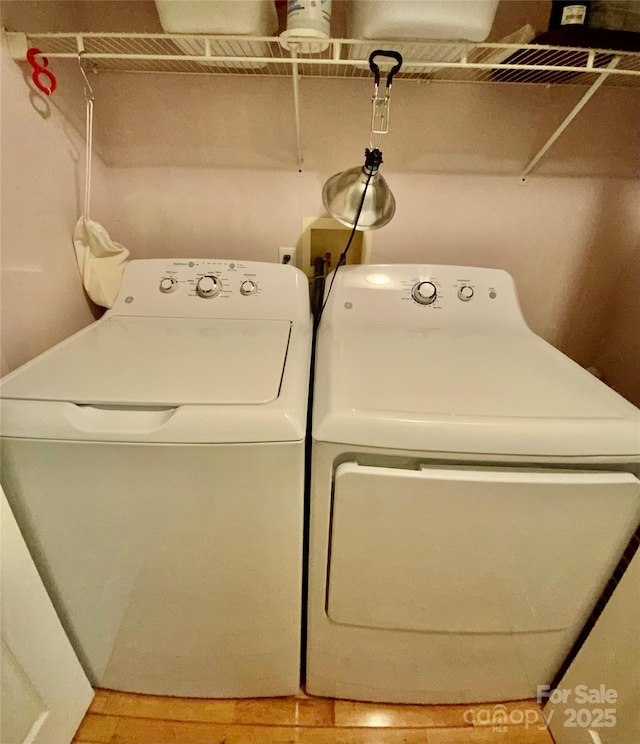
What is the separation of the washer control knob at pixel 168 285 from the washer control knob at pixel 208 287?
63 millimetres

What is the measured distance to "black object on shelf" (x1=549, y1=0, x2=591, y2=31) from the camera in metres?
0.83

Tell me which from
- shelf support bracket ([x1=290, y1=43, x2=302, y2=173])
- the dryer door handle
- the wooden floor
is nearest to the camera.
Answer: the dryer door handle

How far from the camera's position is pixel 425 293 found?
43.6 inches

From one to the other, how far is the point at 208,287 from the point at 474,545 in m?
0.87

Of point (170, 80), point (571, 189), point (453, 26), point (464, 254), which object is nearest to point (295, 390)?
point (453, 26)

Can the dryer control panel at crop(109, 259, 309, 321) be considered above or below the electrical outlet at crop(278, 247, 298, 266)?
below

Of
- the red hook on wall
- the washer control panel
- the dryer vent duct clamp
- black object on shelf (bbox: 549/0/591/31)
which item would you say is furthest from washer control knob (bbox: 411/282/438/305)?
the red hook on wall

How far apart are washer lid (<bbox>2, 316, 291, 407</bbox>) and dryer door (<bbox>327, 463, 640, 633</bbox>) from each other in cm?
27

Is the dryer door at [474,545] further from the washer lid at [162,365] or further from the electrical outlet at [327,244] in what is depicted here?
the electrical outlet at [327,244]

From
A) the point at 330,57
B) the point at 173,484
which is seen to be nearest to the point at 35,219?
the point at 173,484

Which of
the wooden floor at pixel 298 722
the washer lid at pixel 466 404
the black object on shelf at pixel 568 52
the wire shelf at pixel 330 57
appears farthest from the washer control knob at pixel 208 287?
the wooden floor at pixel 298 722

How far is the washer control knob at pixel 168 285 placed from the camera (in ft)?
3.64

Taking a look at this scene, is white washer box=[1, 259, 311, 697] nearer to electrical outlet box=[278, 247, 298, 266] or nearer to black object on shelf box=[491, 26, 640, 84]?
electrical outlet box=[278, 247, 298, 266]

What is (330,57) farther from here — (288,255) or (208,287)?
(208,287)
